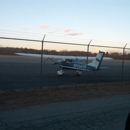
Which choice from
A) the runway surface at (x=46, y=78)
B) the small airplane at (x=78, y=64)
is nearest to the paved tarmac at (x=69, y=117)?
the runway surface at (x=46, y=78)

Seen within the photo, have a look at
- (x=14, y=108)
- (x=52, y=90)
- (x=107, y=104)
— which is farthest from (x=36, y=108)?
(x=52, y=90)

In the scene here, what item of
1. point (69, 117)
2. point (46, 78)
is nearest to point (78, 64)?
point (46, 78)

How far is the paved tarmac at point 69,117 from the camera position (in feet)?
19.7

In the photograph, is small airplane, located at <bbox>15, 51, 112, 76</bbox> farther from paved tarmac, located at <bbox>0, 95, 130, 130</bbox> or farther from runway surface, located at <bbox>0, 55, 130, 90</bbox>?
paved tarmac, located at <bbox>0, 95, 130, 130</bbox>

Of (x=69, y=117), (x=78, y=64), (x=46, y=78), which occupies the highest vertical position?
(x=78, y=64)

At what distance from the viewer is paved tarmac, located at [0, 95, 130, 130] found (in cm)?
599

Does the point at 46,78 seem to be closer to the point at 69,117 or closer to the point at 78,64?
the point at 78,64

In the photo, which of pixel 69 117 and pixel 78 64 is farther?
pixel 78 64

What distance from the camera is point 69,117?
682cm

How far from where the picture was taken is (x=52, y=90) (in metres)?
11.7

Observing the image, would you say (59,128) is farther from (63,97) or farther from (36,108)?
(63,97)

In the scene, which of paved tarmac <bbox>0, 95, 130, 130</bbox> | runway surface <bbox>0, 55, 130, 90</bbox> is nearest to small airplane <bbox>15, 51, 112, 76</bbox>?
runway surface <bbox>0, 55, 130, 90</bbox>

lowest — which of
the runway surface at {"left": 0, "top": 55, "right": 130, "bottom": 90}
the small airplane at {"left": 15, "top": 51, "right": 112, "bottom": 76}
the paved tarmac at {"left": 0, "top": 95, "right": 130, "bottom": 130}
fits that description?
the runway surface at {"left": 0, "top": 55, "right": 130, "bottom": 90}

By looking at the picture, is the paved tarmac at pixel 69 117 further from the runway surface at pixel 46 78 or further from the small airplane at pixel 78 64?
the small airplane at pixel 78 64
